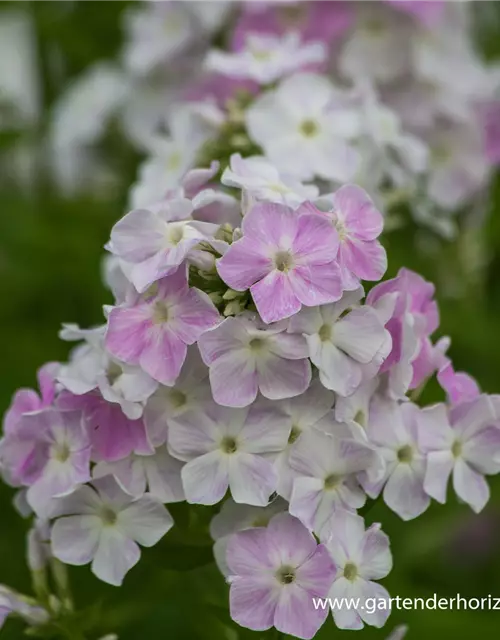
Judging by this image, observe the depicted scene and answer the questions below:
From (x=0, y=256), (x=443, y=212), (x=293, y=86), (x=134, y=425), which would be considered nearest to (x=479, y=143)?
(x=443, y=212)

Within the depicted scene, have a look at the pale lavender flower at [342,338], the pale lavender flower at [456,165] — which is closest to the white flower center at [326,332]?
the pale lavender flower at [342,338]

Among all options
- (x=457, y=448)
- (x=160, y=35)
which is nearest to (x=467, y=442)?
(x=457, y=448)

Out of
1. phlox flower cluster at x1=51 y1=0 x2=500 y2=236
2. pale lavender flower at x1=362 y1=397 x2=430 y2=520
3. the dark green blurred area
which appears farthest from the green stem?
phlox flower cluster at x1=51 y1=0 x2=500 y2=236

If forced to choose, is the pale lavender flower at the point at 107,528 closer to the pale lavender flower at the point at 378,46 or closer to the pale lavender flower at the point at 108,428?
the pale lavender flower at the point at 108,428

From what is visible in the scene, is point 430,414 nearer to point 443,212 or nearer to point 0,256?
point 443,212

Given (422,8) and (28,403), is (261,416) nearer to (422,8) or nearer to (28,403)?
(28,403)

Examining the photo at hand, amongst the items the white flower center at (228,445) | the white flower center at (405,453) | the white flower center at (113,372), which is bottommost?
the white flower center at (405,453)
